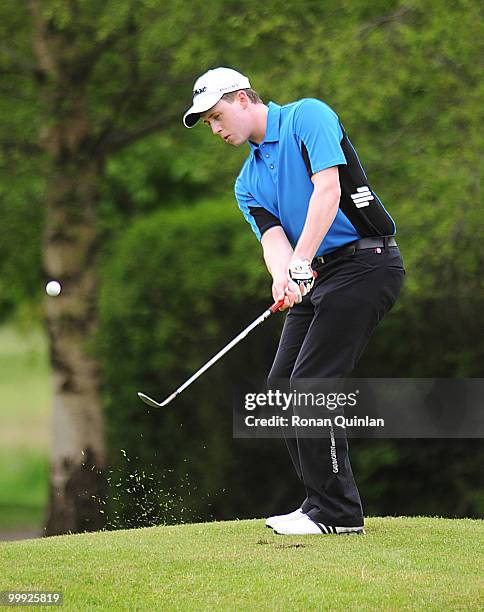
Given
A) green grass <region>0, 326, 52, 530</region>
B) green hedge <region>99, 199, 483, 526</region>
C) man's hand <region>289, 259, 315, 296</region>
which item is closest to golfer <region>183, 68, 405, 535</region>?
man's hand <region>289, 259, 315, 296</region>

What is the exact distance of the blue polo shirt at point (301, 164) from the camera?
5.25 m

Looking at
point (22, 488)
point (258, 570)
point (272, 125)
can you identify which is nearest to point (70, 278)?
point (272, 125)

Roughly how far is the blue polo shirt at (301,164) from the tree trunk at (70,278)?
550 cm

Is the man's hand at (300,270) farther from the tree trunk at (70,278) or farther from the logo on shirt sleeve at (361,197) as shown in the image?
the tree trunk at (70,278)

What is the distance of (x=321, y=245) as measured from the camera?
5461 millimetres

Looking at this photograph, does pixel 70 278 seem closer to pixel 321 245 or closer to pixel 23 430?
pixel 321 245

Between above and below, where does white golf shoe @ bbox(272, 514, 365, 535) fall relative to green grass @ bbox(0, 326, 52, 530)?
above

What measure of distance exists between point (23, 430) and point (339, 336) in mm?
24276

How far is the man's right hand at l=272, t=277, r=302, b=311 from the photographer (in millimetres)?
5258

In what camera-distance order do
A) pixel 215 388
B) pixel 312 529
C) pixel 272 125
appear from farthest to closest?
pixel 215 388 < pixel 312 529 < pixel 272 125

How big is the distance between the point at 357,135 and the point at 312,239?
461 cm

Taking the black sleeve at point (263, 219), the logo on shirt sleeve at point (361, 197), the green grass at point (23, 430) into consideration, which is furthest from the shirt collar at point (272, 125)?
A: the green grass at point (23, 430)

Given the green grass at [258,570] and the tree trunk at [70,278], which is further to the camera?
the tree trunk at [70,278]

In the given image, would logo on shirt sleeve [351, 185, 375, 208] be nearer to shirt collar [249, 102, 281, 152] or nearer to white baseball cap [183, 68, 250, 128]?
shirt collar [249, 102, 281, 152]
